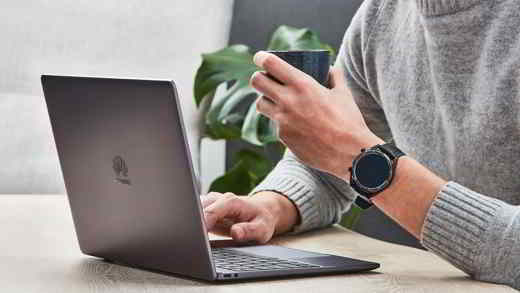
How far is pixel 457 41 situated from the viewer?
1209 millimetres

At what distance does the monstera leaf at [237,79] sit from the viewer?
2141 millimetres

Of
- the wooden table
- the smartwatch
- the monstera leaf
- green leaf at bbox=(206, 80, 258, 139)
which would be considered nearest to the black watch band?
the smartwatch

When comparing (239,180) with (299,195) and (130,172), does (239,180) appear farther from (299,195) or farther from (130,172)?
(130,172)

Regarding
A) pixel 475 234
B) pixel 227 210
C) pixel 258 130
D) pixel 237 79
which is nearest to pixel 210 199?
pixel 227 210

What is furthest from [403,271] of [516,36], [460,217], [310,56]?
[516,36]

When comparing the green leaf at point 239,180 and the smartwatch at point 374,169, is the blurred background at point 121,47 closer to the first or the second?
the green leaf at point 239,180

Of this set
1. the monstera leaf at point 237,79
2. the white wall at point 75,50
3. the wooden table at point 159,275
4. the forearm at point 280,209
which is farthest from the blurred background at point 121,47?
the forearm at point 280,209

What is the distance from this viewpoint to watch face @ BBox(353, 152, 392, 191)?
100 cm

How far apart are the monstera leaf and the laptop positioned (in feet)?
3.72

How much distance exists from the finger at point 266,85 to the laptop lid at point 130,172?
195 millimetres

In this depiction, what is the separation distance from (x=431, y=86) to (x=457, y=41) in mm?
98

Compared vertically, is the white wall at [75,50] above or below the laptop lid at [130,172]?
below

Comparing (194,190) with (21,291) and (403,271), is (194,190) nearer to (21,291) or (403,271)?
(21,291)

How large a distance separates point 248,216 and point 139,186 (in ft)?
1.01
